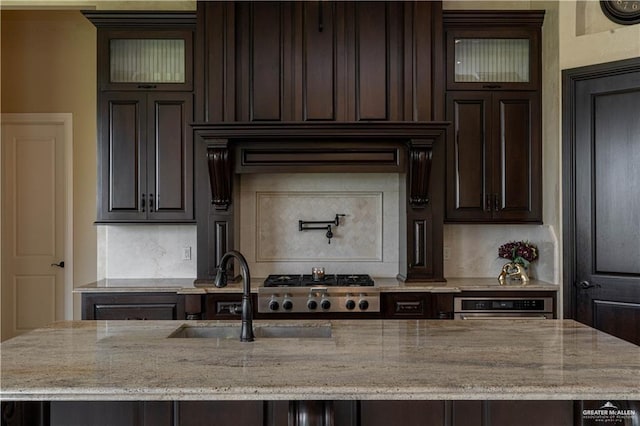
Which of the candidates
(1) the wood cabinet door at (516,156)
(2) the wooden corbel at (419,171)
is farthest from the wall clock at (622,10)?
(2) the wooden corbel at (419,171)

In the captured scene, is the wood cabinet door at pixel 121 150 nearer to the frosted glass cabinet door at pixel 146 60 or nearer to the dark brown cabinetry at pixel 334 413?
the frosted glass cabinet door at pixel 146 60

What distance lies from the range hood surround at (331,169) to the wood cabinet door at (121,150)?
466 mm

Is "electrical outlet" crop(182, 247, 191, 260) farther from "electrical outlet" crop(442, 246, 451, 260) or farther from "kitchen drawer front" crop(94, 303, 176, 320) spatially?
"electrical outlet" crop(442, 246, 451, 260)

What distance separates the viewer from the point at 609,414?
4.81 ft

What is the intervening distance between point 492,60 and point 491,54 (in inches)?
1.9

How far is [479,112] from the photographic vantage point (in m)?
3.59

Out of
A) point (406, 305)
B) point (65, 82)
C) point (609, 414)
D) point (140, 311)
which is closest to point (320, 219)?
point (406, 305)

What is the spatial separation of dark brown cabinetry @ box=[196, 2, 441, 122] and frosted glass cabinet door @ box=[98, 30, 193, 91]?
21cm

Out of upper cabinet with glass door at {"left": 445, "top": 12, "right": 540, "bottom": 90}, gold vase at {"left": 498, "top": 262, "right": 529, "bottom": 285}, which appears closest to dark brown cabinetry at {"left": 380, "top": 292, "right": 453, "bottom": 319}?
gold vase at {"left": 498, "top": 262, "right": 529, "bottom": 285}

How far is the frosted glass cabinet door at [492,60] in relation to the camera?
141 inches

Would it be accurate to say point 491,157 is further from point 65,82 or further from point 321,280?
point 65,82

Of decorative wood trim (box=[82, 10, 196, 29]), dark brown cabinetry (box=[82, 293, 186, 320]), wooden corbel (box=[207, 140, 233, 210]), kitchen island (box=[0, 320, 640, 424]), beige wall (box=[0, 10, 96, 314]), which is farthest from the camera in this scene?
beige wall (box=[0, 10, 96, 314])

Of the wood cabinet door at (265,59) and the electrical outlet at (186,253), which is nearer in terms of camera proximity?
the wood cabinet door at (265,59)

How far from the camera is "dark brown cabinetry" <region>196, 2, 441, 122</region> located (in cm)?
348
